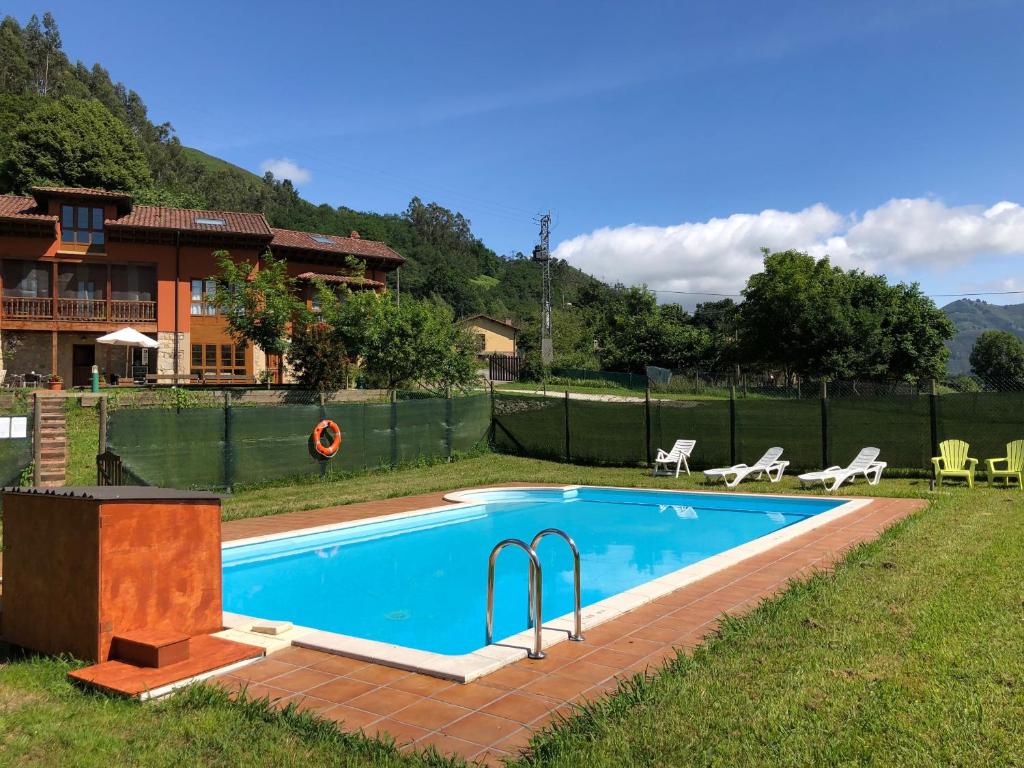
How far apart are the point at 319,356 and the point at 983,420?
50.9ft

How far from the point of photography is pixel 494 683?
406 cm

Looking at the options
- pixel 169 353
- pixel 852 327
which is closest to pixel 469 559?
pixel 169 353

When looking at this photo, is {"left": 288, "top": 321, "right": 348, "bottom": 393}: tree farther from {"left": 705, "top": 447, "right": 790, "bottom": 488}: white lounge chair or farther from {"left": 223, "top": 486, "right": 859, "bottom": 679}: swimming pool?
{"left": 705, "top": 447, "right": 790, "bottom": 488}: white lounge chair

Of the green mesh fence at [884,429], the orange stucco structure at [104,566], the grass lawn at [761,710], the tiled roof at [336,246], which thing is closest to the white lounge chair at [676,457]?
the green mesh fence at [884,429]

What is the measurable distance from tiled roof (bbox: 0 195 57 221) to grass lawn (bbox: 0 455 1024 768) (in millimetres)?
25769

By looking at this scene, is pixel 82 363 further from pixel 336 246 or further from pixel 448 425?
pixel 448 425

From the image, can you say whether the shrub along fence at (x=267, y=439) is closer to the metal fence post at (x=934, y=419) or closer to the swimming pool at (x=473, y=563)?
the swimming pool at (x=473, y=563)

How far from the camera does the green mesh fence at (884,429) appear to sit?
45.0ft

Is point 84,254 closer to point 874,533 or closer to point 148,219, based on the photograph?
point 148,219

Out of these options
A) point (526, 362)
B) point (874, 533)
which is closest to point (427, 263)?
point (526, 362)

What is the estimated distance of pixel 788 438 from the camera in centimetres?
1498

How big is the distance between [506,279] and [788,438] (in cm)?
8756

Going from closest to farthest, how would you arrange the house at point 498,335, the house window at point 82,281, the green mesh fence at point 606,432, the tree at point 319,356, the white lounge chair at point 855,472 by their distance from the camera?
the white lounge chair at point 855,472 → the green mesh fence at point 606,432 → the tree at point 319,356 → the house window at point 82,281 → the house at point 498,335

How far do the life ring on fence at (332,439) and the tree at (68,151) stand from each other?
1404 inches
